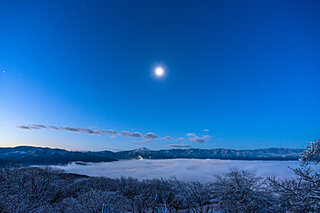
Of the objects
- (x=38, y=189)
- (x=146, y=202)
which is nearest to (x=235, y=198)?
(x=146, y=202)

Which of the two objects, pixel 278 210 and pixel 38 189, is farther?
pixel 38 189

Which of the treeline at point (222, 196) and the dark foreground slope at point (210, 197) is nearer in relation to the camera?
the treeline at point (222, 196)

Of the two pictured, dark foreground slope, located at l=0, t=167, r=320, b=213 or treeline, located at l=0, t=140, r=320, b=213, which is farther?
dark foreground slope, located at l=0, t=167, r=320, b=213

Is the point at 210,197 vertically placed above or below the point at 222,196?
below

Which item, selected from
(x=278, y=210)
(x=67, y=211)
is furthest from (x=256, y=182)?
(x=67, y=211)

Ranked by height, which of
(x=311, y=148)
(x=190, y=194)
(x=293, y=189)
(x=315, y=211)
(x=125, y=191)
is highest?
(x=311, y=148)

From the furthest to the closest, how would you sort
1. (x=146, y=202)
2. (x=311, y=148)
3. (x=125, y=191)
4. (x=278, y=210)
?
1. (x=125, y=191)
2. (x=146, y=202)
3. (x=278, y=210)
4. (x=311, y=148)

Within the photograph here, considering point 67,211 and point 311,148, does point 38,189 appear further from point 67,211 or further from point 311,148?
point 311,148

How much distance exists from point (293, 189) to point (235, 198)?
13478mm

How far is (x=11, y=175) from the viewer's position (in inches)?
1085

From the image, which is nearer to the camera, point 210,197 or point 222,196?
point 222,196

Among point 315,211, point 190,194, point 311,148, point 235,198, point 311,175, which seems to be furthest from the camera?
point 190,194

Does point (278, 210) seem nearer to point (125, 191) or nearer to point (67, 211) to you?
point (67, 211)

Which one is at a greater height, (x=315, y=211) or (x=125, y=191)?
(x=315, y=211)
